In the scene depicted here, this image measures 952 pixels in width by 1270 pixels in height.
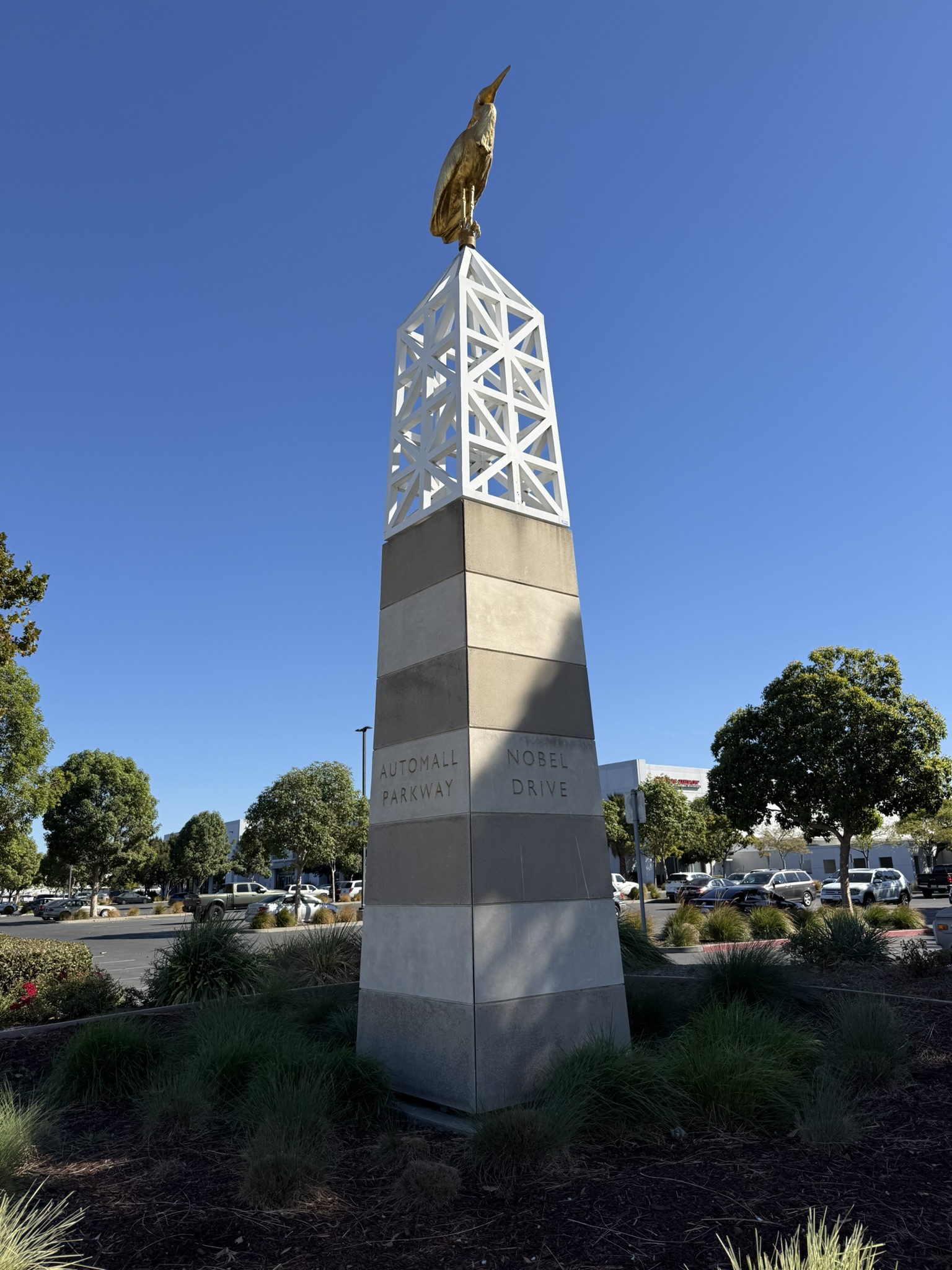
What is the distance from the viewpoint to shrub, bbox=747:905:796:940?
19000mm

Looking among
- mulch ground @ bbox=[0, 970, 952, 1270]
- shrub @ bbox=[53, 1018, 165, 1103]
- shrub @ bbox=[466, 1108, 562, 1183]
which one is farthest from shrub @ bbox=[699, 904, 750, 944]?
shrub @ bbox=[466, 1108, 562, 1183]

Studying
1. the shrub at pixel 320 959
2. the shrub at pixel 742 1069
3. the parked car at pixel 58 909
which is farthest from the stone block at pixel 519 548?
the parked car at pixel 58 909

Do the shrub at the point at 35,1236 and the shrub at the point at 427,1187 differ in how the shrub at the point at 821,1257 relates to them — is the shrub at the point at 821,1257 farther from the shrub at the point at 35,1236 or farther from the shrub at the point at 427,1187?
the shrub at the point at 35,1236

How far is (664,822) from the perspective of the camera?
190 feet

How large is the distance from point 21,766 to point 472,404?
31.0 m

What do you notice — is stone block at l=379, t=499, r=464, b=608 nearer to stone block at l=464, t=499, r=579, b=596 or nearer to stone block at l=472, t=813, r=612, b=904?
stone block at l=464, t=499, r=579, b=596

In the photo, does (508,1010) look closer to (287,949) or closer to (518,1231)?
(518,1231)

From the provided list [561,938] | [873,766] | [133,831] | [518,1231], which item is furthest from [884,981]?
[133,831]

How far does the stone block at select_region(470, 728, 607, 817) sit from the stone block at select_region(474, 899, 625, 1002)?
83 centimetres

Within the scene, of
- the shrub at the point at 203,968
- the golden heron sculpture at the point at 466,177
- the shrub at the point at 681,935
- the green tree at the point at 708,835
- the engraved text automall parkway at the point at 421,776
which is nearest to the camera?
the engraved text automall parkway at the point at 421,776

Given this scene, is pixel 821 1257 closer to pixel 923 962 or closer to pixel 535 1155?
pixel 535 1155

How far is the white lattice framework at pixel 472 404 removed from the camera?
8680mm

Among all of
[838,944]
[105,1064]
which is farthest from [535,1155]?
[838,944]

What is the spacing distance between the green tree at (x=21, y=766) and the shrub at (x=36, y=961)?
22347 mm
